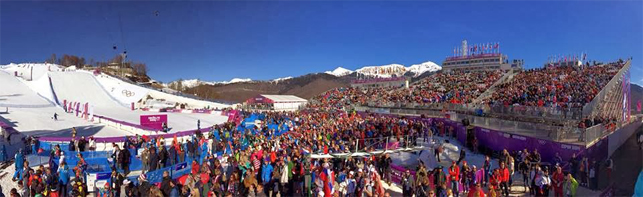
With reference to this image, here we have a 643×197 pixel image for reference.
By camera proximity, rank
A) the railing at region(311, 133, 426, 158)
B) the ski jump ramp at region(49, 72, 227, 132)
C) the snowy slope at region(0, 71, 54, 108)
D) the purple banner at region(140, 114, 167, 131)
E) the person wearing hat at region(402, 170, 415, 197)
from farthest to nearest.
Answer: the ski jump ramp at region(49, 72, 227, 132) < the snowy slope at region(0, 71, 54, 108) < the purple banner at region(140, 114, 167, 131) < the railing at region(311, 133, 426, 158) < the person wearing hat at region(402, 170, 415, 197)

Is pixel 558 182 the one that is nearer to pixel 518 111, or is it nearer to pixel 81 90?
pixel 518 111

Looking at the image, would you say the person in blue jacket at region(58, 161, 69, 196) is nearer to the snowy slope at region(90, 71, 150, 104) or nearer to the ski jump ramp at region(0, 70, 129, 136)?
the ski jump ramp at region(0, 70, 129, 136)

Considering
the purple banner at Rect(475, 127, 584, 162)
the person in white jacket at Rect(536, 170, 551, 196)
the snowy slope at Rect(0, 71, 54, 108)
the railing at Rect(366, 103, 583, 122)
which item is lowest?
the person in white jacket at Rect(536, 170, 551, 196)

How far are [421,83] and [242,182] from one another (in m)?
48.0

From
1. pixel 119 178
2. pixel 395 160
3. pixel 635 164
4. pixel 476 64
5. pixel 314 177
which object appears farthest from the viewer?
pixel 476 64

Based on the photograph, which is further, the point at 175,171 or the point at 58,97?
the point at 58,97

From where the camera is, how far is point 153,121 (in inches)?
1070

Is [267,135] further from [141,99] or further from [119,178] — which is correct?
[141,99]

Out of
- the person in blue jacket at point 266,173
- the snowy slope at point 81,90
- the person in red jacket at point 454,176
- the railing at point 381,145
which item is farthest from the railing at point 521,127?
the snowy slope at point 81,90

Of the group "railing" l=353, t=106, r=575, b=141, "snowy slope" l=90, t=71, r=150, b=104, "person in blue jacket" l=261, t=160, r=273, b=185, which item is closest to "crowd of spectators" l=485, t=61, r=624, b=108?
"railing" l=353, t=106, r=575, b=141

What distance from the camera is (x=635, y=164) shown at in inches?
516

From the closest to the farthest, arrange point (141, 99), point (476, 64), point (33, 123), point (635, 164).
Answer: point (635, 164) → point (33, 123) → point (141, 99) → point (476, 64)

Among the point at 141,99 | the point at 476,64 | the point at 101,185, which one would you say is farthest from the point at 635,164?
the point at 141,99

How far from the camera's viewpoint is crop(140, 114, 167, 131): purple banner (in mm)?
26703
